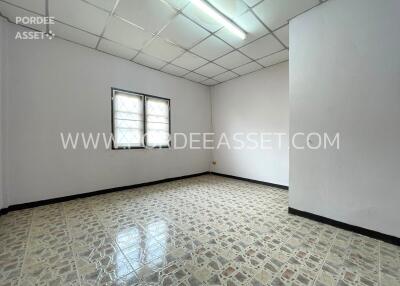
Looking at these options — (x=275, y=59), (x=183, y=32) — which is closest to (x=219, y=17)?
(x=183, y=32)

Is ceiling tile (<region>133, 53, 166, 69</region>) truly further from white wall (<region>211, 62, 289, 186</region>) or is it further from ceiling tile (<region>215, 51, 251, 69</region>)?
white wall (<region>211, 62, 289, 186</region>)

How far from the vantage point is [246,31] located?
3045mm

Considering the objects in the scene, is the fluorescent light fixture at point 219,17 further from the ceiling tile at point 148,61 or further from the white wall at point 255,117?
the ceiling tile at point 148,61

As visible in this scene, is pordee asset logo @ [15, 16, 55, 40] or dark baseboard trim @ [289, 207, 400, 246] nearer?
dark baseboard trim @ [289, 207, 400, 246]

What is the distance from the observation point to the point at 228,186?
4488 millimetres

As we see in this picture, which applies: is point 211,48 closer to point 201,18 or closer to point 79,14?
point 201,18

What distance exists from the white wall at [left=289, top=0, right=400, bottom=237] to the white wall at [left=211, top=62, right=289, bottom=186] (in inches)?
61.2

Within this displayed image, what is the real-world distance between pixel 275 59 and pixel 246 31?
4.58ft

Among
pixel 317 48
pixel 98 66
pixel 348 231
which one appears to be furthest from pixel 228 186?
pixel 98 66

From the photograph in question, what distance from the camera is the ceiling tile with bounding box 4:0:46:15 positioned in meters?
2.41

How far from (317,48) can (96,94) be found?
4.20 m

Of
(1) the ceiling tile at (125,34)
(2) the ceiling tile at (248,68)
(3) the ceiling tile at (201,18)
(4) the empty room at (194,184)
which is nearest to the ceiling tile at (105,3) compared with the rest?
(4) the empty room at (194,184)

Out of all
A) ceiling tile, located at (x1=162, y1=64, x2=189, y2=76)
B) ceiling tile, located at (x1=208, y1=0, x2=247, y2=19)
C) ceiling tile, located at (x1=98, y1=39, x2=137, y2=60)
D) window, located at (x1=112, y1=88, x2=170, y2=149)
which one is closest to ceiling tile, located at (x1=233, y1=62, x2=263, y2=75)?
ceiling tile, located at (x1=162, y1=64, x2=189, y2=76)

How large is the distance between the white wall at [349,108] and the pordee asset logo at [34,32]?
405 cm
